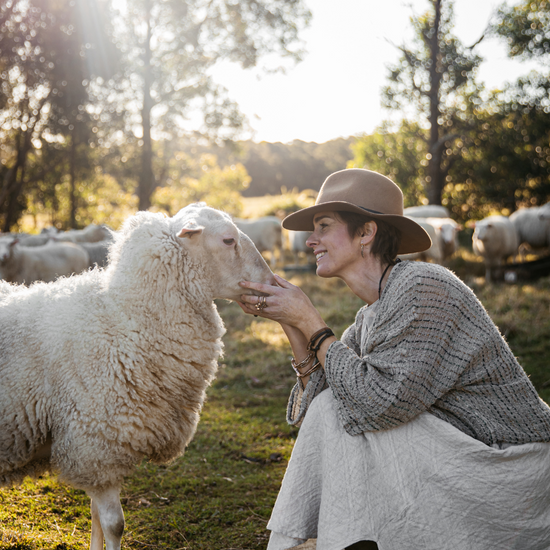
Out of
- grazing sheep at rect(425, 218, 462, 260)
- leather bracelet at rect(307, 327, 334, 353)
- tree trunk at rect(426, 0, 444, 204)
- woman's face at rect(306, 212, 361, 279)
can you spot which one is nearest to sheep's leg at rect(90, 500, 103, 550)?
leather bracelet at rect(307, 327, 334, 353)

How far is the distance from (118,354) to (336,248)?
1.07 metres

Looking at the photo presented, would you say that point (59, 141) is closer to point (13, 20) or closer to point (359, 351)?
point (13, 20)

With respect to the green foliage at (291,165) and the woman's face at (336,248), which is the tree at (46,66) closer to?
the woman's face at (336,248)

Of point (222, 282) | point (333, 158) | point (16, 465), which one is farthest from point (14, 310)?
point (333, 158)

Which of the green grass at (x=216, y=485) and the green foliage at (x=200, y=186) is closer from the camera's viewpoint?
the green grass at (x=216, y=485)

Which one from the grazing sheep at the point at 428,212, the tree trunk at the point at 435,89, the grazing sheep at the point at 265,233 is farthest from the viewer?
the grazing sheep at the point at 265,233

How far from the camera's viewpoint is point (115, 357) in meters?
2.03

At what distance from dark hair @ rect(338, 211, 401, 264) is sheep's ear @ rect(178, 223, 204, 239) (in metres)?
0.63

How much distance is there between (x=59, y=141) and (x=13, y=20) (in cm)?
664

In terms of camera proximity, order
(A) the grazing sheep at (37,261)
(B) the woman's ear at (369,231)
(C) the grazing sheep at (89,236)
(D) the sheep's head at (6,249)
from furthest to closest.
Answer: (C) the grazing sheep at (89,236), (A) the grazing sheep at (37,261), (D) the sheep's head at (6,249), (B) the woman's ear at (369,231)

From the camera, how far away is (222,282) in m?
2.24

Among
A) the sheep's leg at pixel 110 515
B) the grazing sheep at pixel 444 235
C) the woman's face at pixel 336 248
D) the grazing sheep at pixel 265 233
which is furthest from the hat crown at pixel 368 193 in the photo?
the grazing sheep at pixel 265 233

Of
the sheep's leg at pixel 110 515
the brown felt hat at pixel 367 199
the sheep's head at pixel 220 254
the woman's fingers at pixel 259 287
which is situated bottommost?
the sheep's leg at pixel 110 515

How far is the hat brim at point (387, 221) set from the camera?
197 cm
